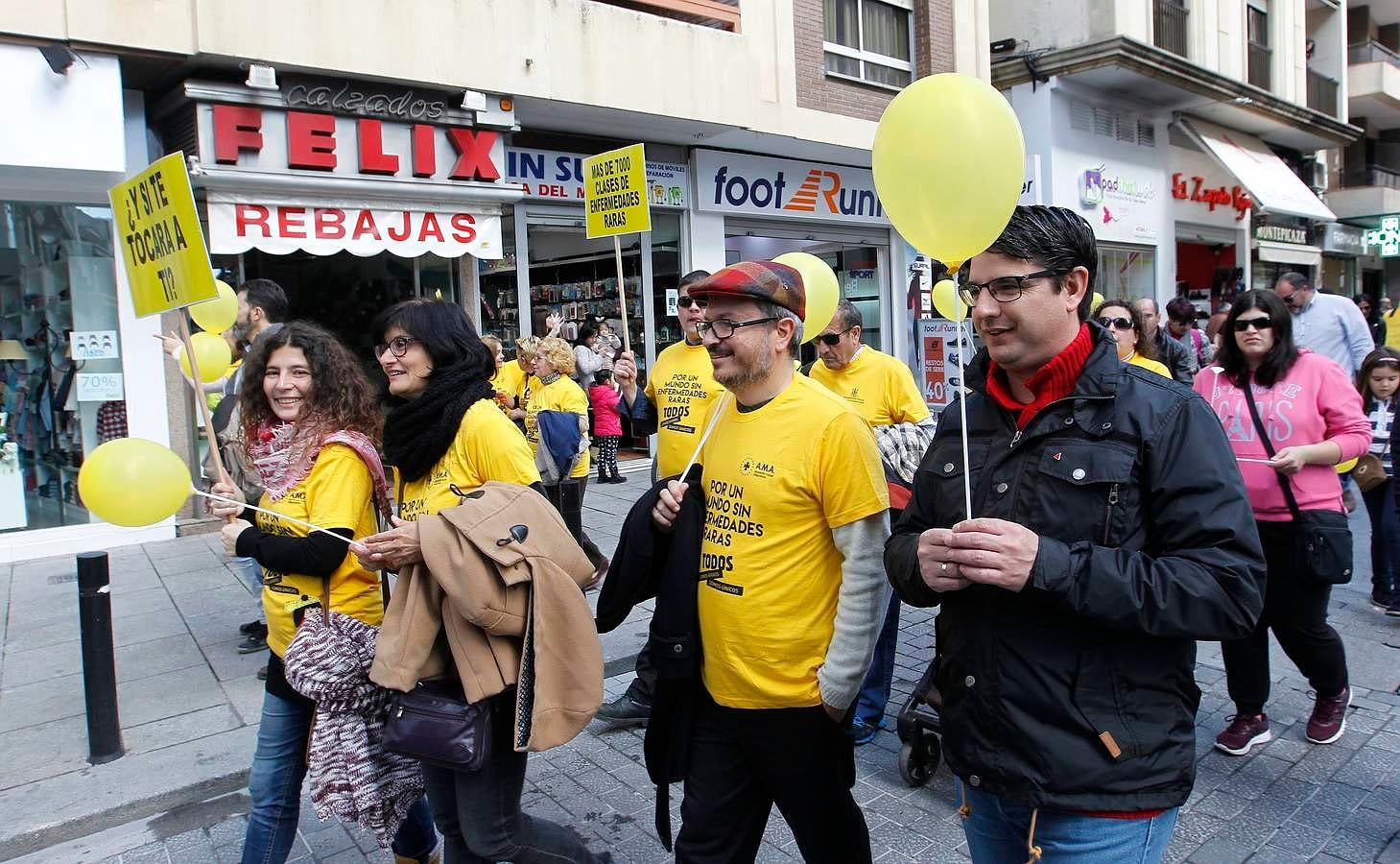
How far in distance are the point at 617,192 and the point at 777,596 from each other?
6289mm

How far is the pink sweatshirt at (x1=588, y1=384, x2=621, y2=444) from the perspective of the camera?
11.6 metres

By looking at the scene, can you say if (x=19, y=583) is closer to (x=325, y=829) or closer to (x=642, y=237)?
(x=325, y=829)

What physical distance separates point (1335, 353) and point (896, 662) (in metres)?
4.93

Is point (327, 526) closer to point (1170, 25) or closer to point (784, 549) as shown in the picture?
point (784, 549)

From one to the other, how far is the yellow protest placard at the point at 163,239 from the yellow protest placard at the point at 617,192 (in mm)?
4461

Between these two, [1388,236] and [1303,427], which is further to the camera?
[1388,236]

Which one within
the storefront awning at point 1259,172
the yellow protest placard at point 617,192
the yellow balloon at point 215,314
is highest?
the storefront awning at point 1259,172

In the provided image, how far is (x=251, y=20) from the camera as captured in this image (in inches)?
333

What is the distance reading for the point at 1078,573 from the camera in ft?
5.56

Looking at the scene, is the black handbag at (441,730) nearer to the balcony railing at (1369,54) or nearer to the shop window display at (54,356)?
the shop window display at (54,356)

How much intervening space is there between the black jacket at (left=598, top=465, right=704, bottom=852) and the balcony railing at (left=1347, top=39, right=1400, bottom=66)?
3119 cm

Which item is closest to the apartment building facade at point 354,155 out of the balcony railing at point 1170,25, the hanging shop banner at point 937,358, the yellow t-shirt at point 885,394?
the hanging shop banner at point 937,358

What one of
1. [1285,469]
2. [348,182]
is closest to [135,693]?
[348,182]

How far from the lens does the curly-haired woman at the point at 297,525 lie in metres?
2.83
